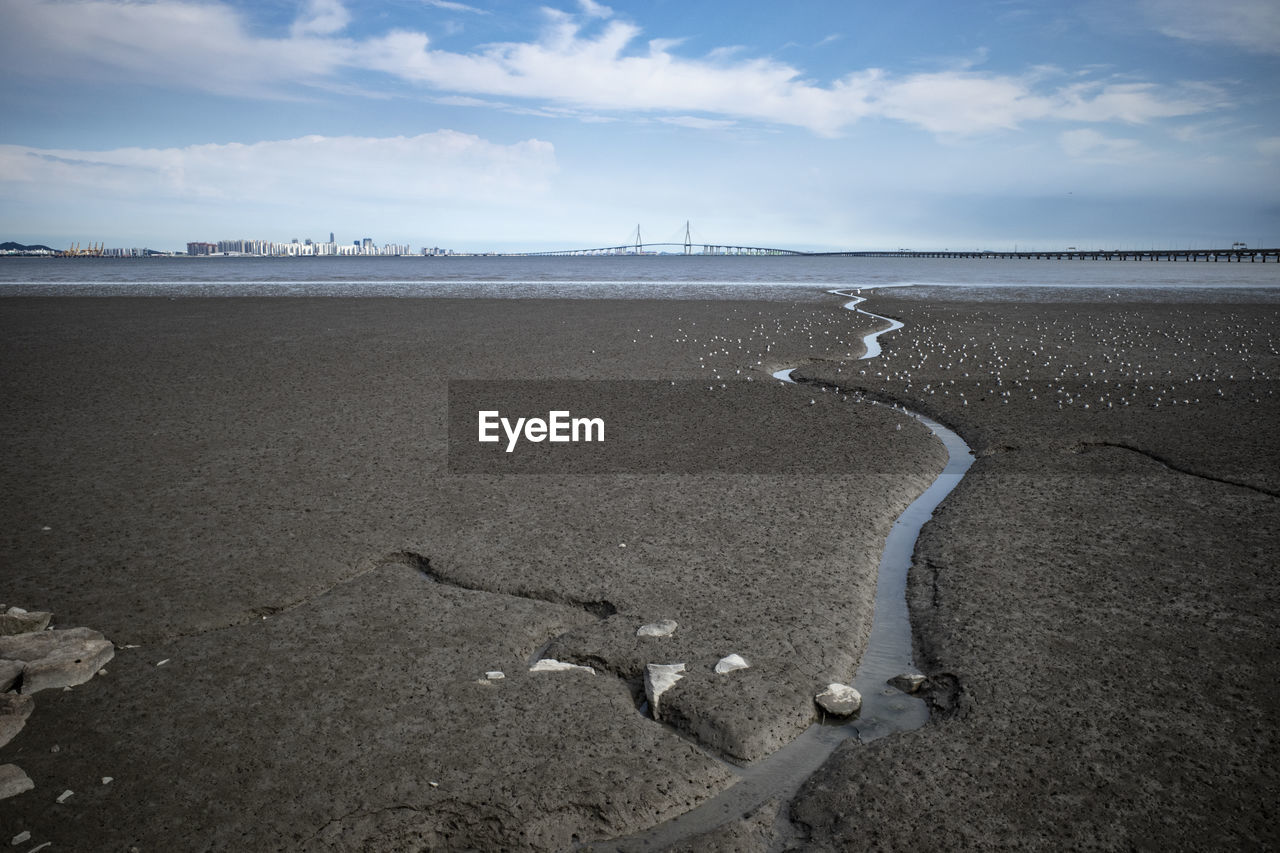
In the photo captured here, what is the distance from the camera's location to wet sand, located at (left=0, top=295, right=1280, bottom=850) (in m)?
3.30

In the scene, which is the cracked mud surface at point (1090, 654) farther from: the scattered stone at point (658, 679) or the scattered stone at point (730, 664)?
the scattered stone at point (658, 679)

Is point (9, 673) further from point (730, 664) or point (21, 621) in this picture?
point (730, 664)

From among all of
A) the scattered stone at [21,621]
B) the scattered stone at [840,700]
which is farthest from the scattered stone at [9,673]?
the scattered stone at [840,700]

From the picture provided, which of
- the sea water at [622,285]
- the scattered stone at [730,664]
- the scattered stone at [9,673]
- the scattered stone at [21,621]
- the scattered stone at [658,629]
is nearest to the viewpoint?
the scattered stone at [9,673]

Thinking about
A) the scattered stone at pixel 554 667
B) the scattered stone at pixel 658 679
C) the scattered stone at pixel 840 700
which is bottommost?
the scattered stone at pixel 840 700

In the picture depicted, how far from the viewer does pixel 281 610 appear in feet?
16.5

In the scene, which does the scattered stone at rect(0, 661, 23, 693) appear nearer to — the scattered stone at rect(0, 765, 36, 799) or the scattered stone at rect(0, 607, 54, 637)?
the scattered stone at rect(0, 607, 54, 637)

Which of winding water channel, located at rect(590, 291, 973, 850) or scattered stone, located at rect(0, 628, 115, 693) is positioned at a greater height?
scattered stone, located at rect(0, 628, 115, 693)

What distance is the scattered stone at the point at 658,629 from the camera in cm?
470

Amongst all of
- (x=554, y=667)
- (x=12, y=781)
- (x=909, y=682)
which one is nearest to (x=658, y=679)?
(x=554, y=667)

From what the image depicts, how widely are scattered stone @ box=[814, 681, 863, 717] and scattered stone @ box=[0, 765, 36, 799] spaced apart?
11.3 ft

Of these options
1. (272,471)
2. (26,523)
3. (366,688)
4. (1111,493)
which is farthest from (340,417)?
(1111,493)

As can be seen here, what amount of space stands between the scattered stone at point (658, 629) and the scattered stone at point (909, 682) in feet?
3.97

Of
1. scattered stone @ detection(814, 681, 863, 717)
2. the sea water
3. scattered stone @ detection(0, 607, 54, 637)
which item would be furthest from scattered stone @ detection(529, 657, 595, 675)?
the sea water
